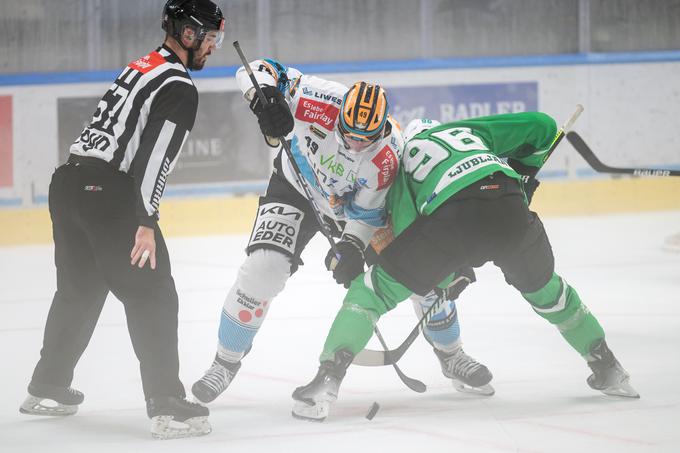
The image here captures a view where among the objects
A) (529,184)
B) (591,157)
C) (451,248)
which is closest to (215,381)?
(451,248)

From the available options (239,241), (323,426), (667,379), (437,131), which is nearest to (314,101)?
(437,131)

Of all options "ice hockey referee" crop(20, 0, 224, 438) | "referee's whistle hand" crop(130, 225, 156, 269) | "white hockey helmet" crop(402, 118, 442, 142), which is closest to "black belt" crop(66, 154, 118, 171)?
"ice hockey referee" crop(20, 0, 224, 438)

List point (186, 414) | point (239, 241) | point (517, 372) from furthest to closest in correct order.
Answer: point (239, 241), point (517, 372), point (186, 414)

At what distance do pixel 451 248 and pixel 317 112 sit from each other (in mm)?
668

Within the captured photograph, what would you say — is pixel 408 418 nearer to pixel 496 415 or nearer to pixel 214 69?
pixel 496 415

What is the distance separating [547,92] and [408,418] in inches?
221

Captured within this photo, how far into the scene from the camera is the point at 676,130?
28.5 feet

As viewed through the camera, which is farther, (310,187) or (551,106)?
(551,106)

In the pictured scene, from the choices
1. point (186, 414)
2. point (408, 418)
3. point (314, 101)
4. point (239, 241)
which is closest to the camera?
point (186, 414)

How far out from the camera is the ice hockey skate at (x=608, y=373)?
11.6 feet

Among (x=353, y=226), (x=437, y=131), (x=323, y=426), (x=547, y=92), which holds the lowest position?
(x=323, y=426)

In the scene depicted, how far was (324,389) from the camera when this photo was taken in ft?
10.8

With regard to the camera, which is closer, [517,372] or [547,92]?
[517,372]

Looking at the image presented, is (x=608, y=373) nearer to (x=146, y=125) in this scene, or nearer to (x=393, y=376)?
(x=393, y=376)
